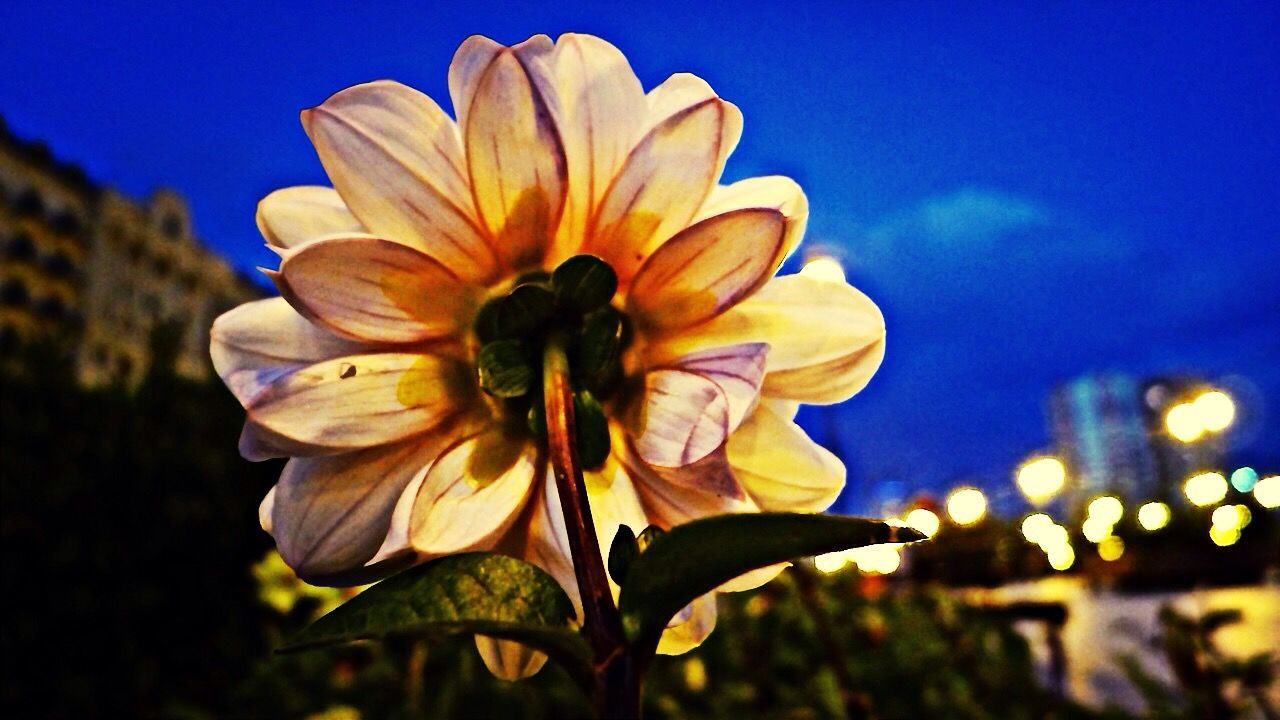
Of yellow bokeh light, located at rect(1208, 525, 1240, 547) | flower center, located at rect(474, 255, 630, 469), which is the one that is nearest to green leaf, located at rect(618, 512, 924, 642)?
flower center, located at rect(474, 255, 630, 469)

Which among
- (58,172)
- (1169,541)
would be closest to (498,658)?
(1169,541)

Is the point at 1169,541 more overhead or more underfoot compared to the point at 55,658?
more overhead

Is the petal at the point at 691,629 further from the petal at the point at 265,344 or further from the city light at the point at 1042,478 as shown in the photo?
the city light at the point at 1042,478

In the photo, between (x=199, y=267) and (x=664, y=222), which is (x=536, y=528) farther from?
(x=199, y=267)

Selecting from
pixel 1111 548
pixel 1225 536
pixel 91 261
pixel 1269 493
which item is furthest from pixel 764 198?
pixel 91 261

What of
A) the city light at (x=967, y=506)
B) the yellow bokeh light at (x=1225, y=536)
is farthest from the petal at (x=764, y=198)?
the yellow bokeh light at (x=1225, y=536)

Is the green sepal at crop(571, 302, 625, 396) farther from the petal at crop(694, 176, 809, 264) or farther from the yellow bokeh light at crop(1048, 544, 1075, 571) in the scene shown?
the yellow bokeh light at crop(1048, 544, 1075, 571)

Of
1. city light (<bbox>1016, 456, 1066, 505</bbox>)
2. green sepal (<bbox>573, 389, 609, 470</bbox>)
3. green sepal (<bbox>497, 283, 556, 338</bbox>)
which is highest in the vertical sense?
city light (<bbox>1016, 456, 1066, 505</bbox>)
